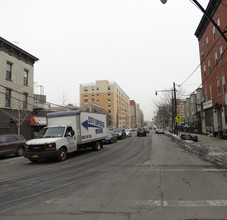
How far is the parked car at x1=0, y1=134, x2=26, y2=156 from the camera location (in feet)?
41.8

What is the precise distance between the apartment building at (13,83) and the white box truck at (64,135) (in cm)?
874

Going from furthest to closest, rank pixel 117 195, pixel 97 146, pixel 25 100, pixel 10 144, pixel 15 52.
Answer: pixel 25 100 < pixel 15 52 < pixel 97 146 < pixel 10 144 < pixel 117 195

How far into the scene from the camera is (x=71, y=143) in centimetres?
1169

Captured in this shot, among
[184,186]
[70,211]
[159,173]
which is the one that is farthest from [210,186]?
[70,211]

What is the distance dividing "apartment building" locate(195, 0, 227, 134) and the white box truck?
13.4m

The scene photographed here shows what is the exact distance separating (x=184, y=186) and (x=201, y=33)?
1104 inches

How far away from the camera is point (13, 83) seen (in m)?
21.5

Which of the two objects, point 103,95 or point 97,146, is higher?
point 103,95

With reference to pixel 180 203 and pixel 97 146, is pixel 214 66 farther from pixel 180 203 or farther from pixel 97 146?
pixel 180 203

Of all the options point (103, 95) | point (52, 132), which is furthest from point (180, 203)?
point (103, 95)

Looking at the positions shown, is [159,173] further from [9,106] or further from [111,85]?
[111,85]

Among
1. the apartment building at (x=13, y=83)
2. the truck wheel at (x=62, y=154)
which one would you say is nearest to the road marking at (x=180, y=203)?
the truck wheel at (x=62, y=154)

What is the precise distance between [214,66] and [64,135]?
1806cm

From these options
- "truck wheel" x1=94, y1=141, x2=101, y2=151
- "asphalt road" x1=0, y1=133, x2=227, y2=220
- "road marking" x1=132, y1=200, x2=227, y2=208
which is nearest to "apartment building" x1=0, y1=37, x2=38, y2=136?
"truck wheel" x1=94, y1=141, x2=101, y2=151
